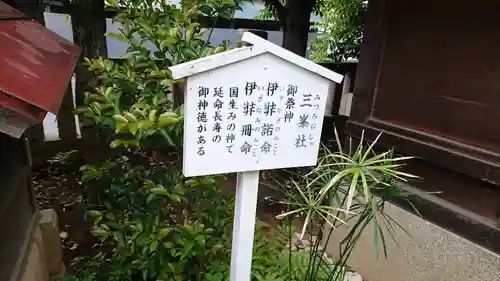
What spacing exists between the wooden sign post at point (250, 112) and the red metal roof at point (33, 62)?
1.76 feet

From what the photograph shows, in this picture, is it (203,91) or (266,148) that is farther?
(266,148)

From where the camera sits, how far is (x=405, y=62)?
3.10 meters

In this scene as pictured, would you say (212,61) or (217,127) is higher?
(212,61)

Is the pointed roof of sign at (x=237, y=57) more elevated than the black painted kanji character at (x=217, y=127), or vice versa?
the pointed roof of sign at (x=237, y=57)

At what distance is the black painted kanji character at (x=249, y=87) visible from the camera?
1589 millimetres

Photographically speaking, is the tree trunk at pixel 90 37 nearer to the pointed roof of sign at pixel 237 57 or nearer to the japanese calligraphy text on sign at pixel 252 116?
the japanese calligraphy text on sign at pixel 252 116

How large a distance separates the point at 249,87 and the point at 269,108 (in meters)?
0.15

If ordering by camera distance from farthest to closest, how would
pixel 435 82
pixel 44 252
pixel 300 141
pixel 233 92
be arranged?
1. pixel 44 252
2. pixel 435 82
3. pixel 300 141
4. pixel 233 92

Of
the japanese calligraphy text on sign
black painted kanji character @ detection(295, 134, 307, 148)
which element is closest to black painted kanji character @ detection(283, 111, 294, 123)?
the japanese calligraphy text on sign

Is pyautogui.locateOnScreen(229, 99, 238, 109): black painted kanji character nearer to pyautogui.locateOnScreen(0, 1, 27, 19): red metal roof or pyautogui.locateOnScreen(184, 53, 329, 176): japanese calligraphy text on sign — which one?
pyautogui.locateOnScreen(184, 53, 329, 176): japanese calligraphy text on sign

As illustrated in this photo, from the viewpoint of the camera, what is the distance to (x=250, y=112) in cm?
164

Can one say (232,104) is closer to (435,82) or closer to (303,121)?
(303,121)

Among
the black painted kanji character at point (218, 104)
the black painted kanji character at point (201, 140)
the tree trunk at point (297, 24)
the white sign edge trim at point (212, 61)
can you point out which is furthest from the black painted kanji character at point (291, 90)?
the tree trunk at point (297, 24)

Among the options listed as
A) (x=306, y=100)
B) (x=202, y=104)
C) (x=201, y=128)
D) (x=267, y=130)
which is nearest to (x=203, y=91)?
(x=202, y=104)
